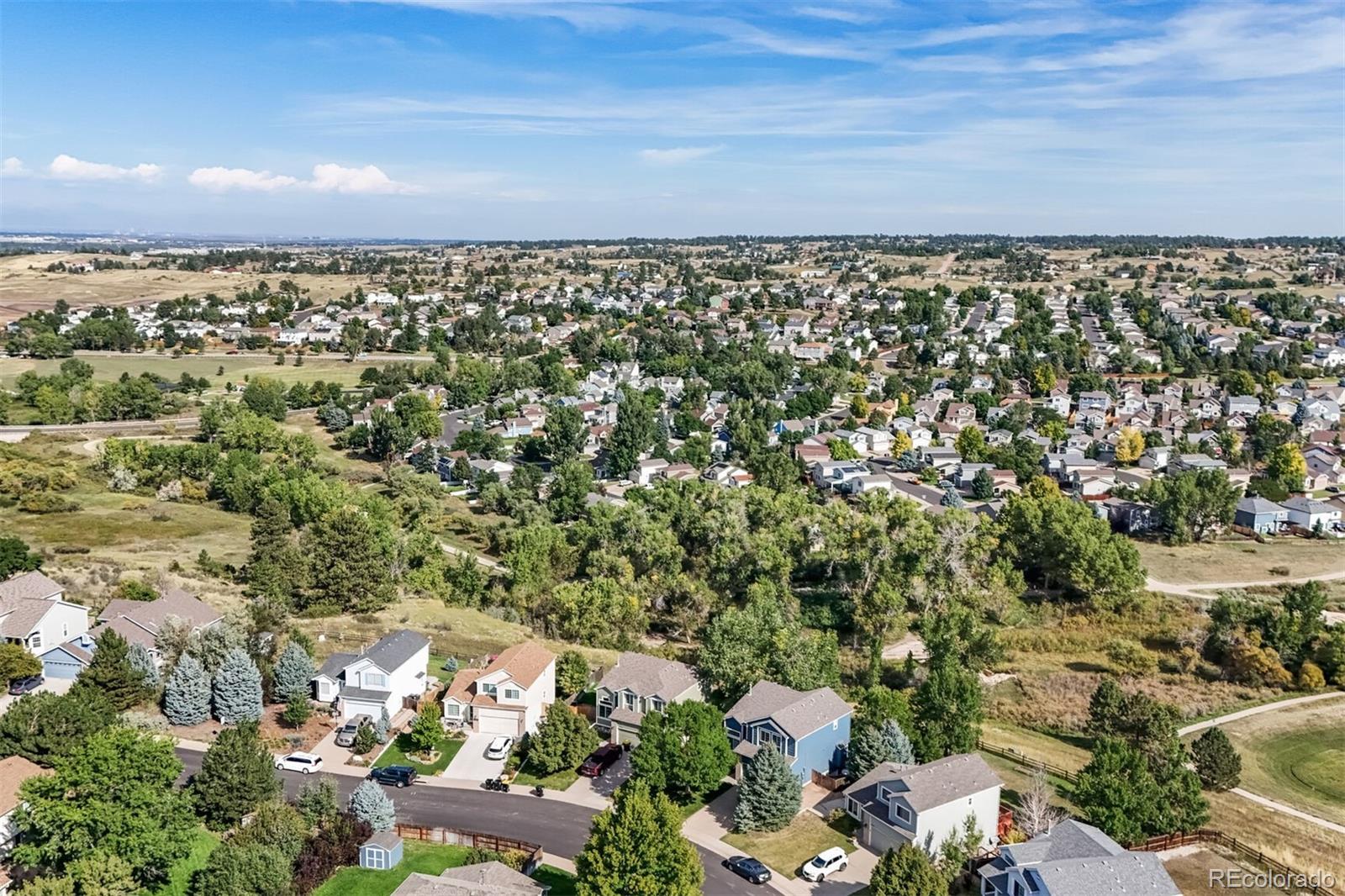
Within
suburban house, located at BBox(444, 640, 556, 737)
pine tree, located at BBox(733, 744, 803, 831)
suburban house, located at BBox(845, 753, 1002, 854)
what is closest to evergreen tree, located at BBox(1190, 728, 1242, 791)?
suburban house, located at BBox(845, 753, 1002, 854)

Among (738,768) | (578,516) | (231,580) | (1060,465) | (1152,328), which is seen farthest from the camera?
(1152,328)

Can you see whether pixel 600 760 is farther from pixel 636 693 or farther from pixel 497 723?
pixel 497 723

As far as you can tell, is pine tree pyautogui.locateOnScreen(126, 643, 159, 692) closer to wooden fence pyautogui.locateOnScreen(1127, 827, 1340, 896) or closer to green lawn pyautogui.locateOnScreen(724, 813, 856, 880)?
green lawn pyautogui.locateOnScreen(724, 813, 856, 880)

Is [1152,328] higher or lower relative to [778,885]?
higher

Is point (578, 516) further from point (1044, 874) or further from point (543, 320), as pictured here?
point (543, 320)

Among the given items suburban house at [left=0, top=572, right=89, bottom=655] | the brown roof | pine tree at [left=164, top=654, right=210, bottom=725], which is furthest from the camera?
suburban house at [left=0, top=572, right=89, bottom=655]

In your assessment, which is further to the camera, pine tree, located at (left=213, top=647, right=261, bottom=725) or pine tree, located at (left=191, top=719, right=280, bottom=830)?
pine tree, located at (left=213, top=647, right=261, bottom=725)

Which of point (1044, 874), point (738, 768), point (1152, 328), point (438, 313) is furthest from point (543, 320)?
point (1044, 874)
